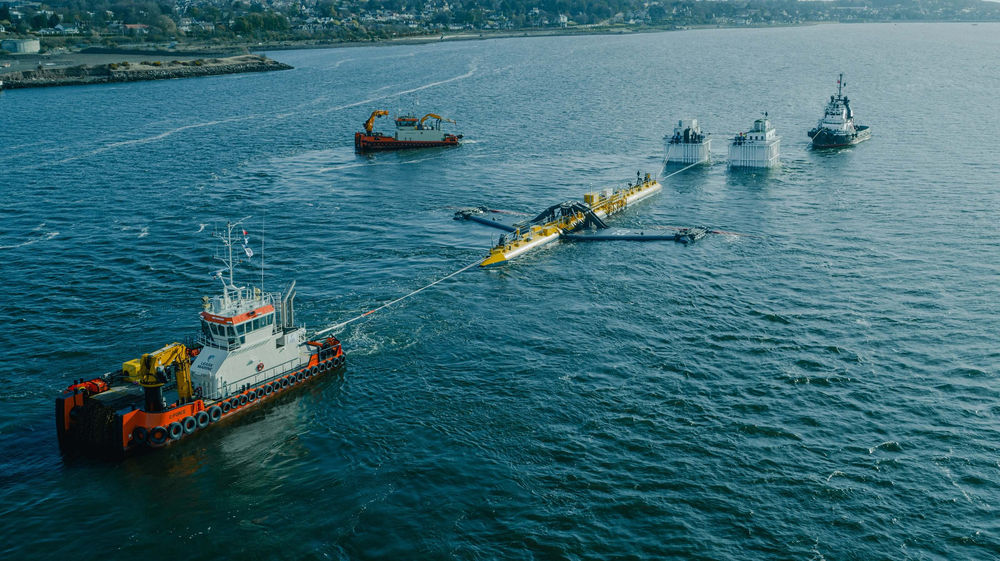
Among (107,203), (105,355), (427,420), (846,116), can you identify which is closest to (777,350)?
(427,420)

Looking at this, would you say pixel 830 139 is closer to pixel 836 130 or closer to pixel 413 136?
pixel 836 130

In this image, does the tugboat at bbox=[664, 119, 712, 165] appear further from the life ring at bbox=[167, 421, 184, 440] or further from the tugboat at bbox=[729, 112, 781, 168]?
the life ring at bbox=[167, 421, 184, 440]

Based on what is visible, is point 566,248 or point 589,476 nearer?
point 589,476

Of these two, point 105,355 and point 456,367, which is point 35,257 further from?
point 456,367

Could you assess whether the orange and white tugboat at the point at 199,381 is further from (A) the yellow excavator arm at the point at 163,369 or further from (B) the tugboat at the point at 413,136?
(B) the tugboat at the point at 413,136

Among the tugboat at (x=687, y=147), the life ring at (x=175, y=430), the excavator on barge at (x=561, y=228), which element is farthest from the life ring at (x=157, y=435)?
the tugboat at (x=687, y=147)

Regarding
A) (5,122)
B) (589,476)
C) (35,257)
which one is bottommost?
(589,476)

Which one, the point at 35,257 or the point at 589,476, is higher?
the point at 35,257
